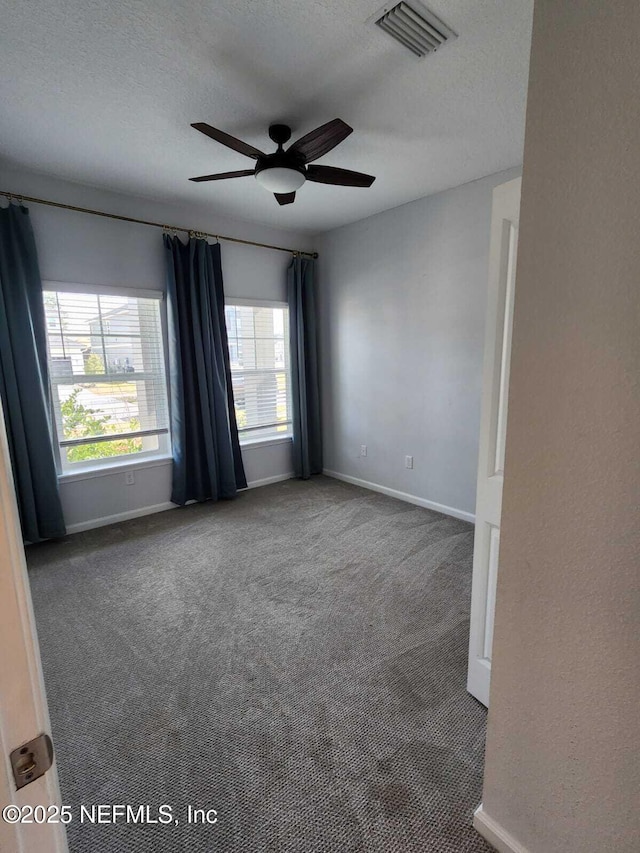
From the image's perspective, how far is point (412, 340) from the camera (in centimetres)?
362

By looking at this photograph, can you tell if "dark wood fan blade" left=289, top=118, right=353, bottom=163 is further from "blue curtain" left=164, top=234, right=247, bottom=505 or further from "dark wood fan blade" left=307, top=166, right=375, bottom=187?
"blue curtain" left=164, top=234, right=247, bottom=505

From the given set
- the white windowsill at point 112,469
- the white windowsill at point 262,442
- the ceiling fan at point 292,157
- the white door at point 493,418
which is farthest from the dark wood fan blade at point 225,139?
the white windowsill at point 262,442

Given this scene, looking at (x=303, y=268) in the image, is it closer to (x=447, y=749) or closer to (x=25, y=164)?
(x=25, y=164)

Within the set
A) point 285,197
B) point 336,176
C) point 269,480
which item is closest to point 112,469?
point 269,480

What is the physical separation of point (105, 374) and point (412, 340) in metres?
2.71

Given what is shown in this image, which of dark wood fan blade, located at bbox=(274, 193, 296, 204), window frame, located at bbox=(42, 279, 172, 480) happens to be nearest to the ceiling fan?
dark wood fan blade, located at bbox=(274, 193, 296, 204)

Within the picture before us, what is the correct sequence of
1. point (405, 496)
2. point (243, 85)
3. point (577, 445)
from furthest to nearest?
point (405, 496)
point (243, 85)
point (577, 445)

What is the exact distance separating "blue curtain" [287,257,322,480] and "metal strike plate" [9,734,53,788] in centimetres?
399

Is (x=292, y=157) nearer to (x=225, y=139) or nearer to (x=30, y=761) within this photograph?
(x=225, y=139)

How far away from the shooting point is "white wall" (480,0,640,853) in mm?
745

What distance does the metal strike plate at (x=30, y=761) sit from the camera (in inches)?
19.6

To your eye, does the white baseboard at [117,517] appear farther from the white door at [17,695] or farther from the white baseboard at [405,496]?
the white door at [17,695]

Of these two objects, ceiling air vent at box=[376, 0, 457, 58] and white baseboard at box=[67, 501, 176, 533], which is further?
white baseboard at box=[67, 501, 176, 533]

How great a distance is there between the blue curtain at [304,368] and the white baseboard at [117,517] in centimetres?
153
